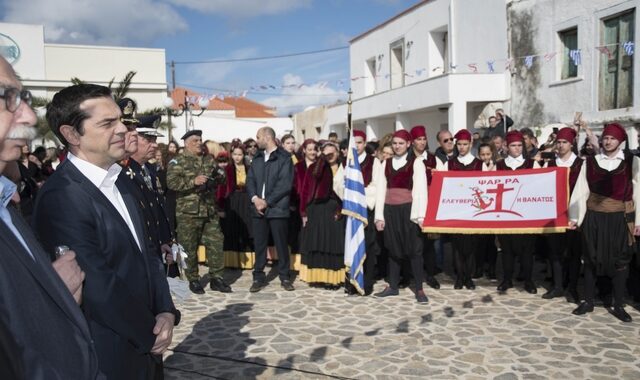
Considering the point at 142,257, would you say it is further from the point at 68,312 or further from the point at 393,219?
the point at 393,219

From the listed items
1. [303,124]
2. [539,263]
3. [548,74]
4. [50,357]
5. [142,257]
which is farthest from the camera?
[303,124]

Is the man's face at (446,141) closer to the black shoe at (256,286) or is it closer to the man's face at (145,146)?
the black shoe at (256,286)

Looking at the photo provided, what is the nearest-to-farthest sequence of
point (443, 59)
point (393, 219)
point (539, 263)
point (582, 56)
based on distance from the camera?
point (393, 219) < point (539, 263) < point (582, 56) < point (443, 59)

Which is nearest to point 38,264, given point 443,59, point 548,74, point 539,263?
point 539,263

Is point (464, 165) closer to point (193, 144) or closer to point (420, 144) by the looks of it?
point (420, 144)

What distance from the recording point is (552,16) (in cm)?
1521

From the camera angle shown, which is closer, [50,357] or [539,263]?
[50,357]

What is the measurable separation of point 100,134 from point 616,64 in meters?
14.5

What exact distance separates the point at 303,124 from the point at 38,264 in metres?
32.6

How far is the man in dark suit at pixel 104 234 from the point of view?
2.04m

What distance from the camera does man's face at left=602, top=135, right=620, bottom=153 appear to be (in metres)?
5.33

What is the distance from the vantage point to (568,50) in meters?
15.1

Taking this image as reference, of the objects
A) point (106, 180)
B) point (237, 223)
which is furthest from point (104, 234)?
point (237, 223)

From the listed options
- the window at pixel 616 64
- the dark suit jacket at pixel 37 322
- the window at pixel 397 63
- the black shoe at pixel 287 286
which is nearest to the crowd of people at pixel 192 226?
the dark suit jacket at pixel 37 322
